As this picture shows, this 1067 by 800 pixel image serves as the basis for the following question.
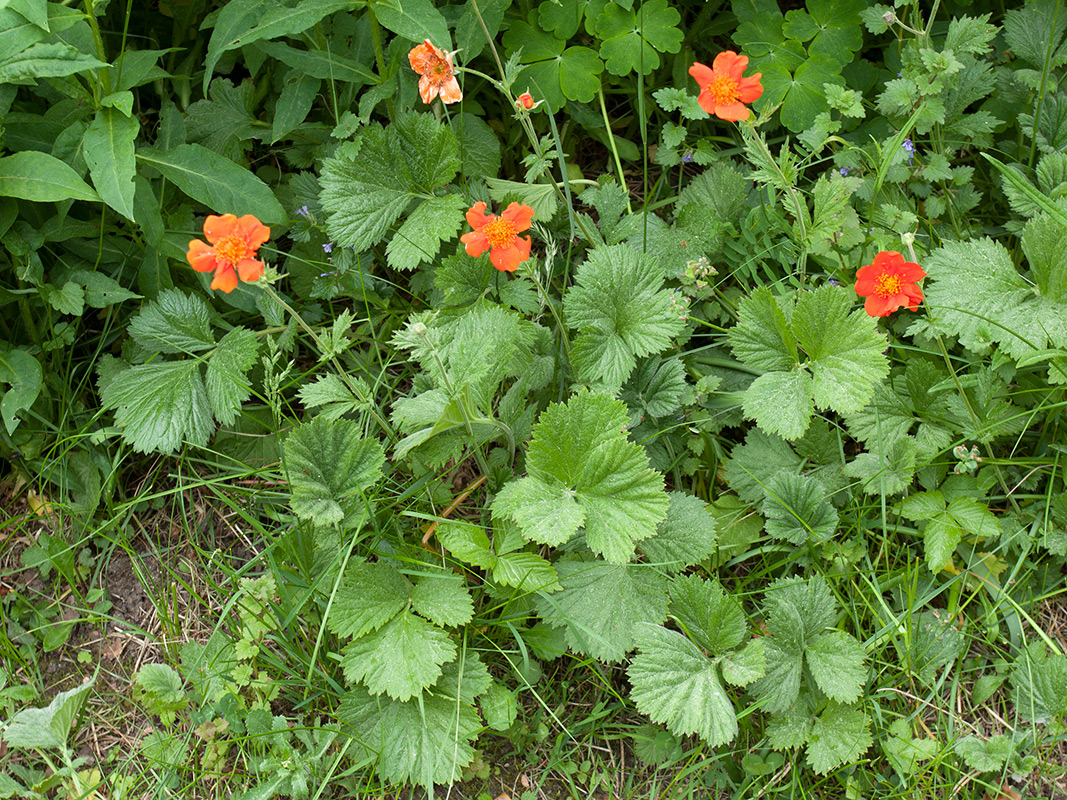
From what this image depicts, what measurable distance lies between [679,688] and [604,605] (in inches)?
9.8

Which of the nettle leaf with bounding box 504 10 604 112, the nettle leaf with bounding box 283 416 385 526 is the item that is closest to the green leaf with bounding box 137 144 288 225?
the nettle leaf with bounding box 283 416 385 526

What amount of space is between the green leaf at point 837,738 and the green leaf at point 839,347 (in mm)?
701

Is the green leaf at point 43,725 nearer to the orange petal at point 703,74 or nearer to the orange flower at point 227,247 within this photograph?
the orange flower at point 227,247

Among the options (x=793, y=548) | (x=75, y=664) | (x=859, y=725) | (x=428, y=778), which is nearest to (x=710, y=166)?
(x=793, y=548)

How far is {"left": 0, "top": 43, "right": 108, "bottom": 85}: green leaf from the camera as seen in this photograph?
1.78m

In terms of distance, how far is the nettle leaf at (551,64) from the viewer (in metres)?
2.36

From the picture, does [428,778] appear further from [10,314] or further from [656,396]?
[10,314]

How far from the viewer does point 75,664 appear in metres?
2.28

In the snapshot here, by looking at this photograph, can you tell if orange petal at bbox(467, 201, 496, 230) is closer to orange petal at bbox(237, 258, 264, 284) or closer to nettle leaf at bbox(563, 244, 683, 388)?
nettle leaf at bbox(563, 244, 683, 388)

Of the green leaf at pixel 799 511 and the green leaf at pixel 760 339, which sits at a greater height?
the green leaf at pixel 760 339

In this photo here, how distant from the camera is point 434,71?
1827 millimetres

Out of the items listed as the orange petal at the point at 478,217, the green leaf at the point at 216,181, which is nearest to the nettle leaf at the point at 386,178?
the green leaf at the point at 216,181

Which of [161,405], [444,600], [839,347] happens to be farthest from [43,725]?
[839,347]

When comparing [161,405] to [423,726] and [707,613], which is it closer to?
[423,726]
